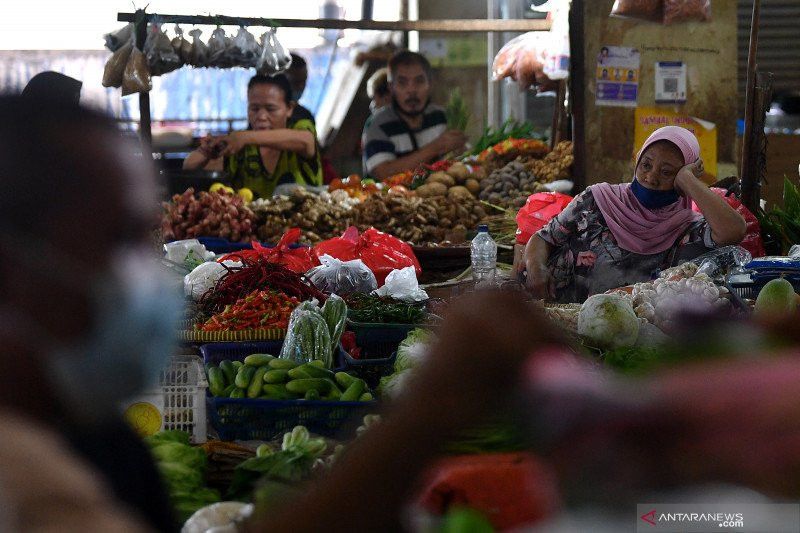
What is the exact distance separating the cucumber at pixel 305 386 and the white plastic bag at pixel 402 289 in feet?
5.49

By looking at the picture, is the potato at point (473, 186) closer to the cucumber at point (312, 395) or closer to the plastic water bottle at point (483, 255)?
the plastic water bottle at point (483, 255)

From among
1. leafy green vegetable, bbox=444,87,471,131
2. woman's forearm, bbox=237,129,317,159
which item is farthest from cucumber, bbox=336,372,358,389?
leafy green vegetable, bbox=444,87,471,131

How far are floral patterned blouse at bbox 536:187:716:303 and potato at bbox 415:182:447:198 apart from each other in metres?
2.61

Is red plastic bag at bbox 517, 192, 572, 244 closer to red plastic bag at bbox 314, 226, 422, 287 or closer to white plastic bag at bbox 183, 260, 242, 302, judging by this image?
red plastic bag at bbox 314, 226, 422, 287

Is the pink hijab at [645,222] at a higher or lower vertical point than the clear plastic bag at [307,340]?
higher

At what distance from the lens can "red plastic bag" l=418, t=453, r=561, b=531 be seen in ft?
4.00

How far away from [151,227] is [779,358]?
0.80 metres

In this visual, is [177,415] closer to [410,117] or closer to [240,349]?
[240,349]

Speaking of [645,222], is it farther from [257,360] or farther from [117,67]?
[117,67]

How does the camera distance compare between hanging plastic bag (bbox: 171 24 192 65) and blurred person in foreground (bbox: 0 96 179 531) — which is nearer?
blurred person in foreground (bbox: 0 96 179 531)

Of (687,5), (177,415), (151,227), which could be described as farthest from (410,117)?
(151,227)

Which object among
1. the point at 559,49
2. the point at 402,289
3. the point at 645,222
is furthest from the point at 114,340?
the point at 559,49

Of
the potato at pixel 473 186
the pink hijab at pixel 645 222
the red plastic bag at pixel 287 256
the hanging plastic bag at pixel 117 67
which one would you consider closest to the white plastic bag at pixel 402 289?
the red plastic bag at pixel 287 256

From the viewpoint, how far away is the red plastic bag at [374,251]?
602cm
